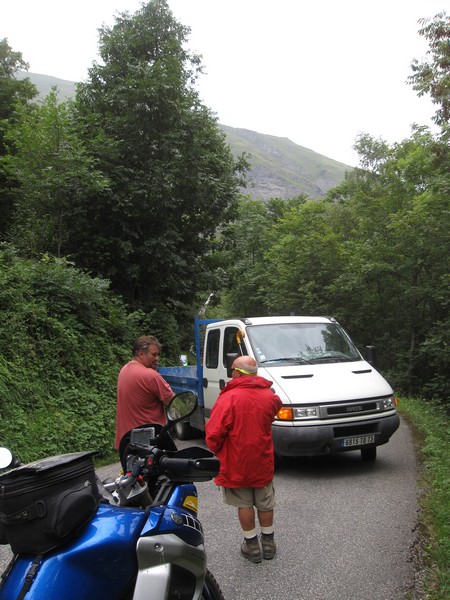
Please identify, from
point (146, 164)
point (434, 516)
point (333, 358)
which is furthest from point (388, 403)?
point (146, 164)

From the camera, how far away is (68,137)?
11.7 m

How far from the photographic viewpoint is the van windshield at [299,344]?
7.15 metres

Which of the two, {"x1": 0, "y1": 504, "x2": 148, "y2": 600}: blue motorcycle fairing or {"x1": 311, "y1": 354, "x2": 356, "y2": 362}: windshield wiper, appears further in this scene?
{"x1": 311, "y1": 354, "x2": 356, "y2": 362}: windshield wiper

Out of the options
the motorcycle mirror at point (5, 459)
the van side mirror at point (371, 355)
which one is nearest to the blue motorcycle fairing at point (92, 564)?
the motorcycle mirror at point (5, 459)

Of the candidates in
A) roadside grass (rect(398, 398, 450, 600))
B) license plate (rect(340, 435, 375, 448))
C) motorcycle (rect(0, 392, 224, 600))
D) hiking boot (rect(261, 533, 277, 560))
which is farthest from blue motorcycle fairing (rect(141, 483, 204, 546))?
license plate (rect(340, 435, 375, 448))

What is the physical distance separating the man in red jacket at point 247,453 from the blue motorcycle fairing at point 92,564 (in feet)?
6.13

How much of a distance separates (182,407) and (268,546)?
2.20m

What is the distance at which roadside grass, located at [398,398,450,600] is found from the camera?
356cm

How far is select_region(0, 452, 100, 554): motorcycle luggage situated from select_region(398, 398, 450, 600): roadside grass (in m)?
2.68

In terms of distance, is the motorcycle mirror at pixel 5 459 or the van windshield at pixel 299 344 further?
the van windshield at pixel 299 344

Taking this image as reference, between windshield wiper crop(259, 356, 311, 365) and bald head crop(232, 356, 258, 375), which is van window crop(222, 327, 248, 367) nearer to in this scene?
windshield wiper crop(259, 356, 311, 365)

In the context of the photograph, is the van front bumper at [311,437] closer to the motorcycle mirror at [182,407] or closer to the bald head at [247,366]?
the bald head at [247,366]

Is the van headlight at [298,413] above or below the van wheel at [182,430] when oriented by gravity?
below

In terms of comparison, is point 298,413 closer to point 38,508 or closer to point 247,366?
point 247,366
